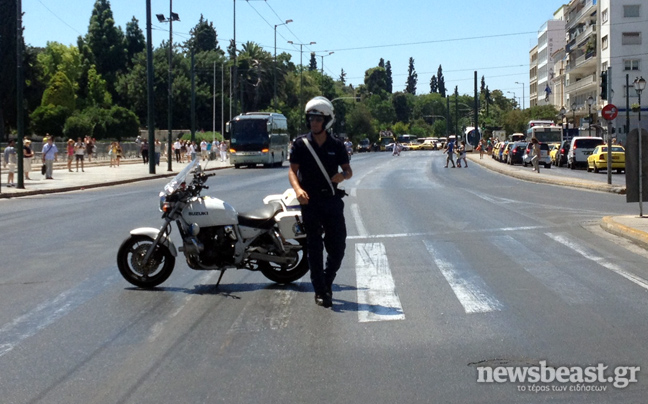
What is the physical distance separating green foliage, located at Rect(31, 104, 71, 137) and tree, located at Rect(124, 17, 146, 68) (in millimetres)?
38419

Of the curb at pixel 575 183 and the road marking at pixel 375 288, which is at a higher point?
the curb at pixel 575 183

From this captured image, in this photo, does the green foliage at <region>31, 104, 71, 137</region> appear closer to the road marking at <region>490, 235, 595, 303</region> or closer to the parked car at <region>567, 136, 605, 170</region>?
the parked car at <region>567, 136, 605, 170</region>

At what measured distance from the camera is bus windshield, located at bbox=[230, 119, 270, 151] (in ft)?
182

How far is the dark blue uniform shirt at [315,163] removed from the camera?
8.08m

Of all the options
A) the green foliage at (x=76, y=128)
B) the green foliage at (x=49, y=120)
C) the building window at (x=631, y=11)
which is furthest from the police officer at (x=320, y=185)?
the building window at (x=631, y=11)

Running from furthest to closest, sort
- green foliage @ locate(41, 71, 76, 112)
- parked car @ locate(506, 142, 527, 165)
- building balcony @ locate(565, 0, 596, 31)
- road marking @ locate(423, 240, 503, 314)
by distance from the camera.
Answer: green foliage @ locate(41, 71, 76, 112) → building balcony @ locate(565, 0, 596, 31) → parked car @ locate(506, 142, 527, 165) → road marking @ locate(423, 240, 503, 314)

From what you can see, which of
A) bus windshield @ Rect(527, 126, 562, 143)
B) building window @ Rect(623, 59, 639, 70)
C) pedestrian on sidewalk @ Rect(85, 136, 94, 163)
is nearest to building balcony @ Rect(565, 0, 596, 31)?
building window @ Rect(623, 59, 639, 70)

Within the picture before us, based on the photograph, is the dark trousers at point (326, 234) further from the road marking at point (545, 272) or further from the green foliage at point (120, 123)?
the green foliage at point (120, 123)

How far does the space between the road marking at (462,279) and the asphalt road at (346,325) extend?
0.03m

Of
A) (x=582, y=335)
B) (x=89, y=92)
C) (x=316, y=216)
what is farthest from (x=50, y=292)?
(x=89, y=92)

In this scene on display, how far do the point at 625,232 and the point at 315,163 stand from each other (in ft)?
23.4

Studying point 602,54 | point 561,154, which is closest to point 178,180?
point 561,154

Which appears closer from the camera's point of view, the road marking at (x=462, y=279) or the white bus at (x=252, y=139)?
the road marking at (x=462, y=279)

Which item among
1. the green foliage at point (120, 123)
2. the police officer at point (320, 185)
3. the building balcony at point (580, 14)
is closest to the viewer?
the police officer at point (320, 185)
